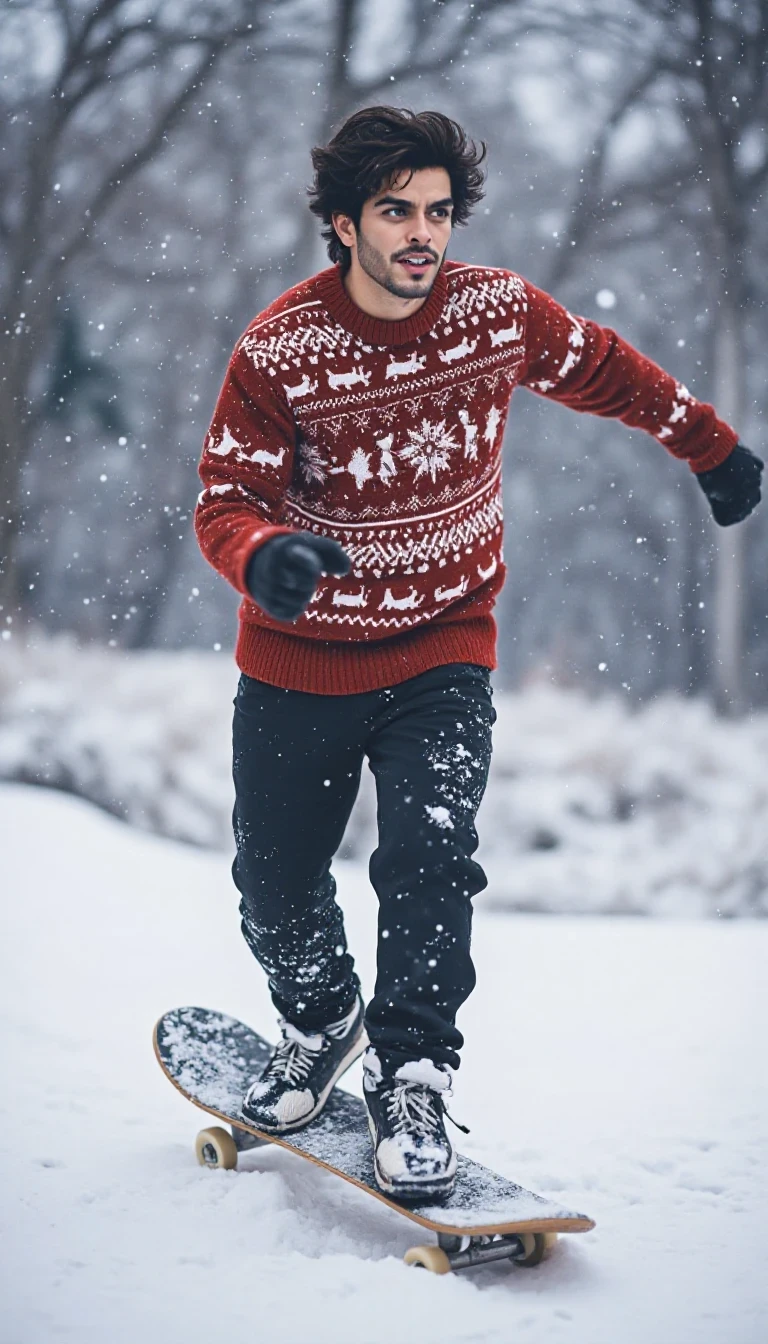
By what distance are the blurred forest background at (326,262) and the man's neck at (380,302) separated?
3597mm

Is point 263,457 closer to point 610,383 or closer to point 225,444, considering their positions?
point 225,444

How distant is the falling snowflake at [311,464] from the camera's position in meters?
1.72

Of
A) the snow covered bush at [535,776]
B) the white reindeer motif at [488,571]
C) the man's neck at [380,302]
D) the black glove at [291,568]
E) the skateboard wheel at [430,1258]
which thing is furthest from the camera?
the snow covered bush at [535,776]

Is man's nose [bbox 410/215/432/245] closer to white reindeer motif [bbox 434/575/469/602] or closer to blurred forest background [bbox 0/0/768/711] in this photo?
white reindeer motif [bbox 434/575/469/602]

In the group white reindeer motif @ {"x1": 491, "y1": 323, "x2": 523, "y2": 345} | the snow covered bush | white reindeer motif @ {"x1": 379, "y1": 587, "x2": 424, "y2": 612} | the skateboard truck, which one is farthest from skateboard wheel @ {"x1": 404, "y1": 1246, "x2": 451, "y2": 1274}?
the snow covered bush

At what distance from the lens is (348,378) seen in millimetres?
1694

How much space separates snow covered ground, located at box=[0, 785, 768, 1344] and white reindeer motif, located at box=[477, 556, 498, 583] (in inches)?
37.3

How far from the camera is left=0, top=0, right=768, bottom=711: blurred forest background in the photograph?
5039mm

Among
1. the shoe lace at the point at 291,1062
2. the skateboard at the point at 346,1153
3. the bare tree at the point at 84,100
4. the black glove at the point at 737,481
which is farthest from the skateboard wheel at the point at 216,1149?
the bare tree at the point at 84,100

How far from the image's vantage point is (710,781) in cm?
514

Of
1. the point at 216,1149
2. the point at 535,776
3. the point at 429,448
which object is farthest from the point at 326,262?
the point at 216,1149

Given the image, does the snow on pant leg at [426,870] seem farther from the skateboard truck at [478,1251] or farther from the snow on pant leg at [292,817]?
the skateboard truck at [478,1251]

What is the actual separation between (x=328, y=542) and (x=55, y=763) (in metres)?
4.03

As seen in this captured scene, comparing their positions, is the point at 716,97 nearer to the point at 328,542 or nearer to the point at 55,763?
the point at 55,763
